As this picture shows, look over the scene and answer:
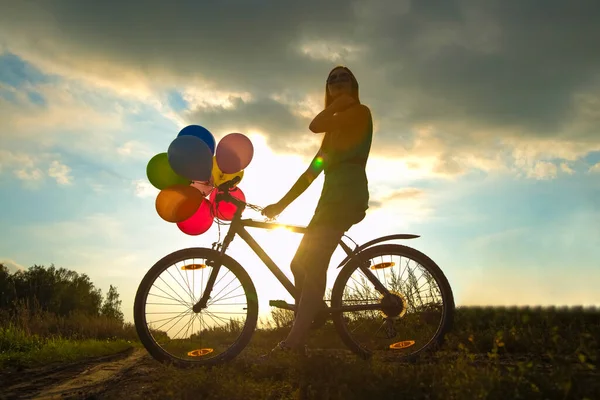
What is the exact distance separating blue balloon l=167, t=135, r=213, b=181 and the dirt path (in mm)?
2298

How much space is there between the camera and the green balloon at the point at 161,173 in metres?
6.17

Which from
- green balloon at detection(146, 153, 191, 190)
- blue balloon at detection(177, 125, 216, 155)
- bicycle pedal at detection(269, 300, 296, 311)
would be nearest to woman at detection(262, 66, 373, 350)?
bicycle pedal at detection(269, 300, 296, 311)

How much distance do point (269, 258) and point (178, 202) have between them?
1268 millimetres

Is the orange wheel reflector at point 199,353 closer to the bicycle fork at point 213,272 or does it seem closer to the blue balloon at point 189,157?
the bicycle fork at point 213,272

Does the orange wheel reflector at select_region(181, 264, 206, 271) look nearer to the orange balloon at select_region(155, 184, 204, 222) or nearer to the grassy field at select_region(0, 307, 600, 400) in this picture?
the orange balloon at select_region(155, 184, 204, 222)

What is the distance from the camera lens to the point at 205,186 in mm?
6246

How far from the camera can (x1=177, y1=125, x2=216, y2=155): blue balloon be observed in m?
6.37

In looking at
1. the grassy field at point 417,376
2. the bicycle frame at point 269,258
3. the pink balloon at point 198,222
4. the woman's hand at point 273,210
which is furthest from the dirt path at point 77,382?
the woman's hand at point 273,210

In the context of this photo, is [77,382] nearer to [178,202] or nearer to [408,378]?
[178,202]

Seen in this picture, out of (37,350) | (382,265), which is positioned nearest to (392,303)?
(382,265)

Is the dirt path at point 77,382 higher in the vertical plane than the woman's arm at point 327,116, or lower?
lower

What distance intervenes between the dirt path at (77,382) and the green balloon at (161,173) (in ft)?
7.36

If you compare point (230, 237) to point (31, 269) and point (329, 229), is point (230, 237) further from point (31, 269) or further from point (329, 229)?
point (31, 269)

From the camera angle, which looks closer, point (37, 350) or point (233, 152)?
point (233, 152)
